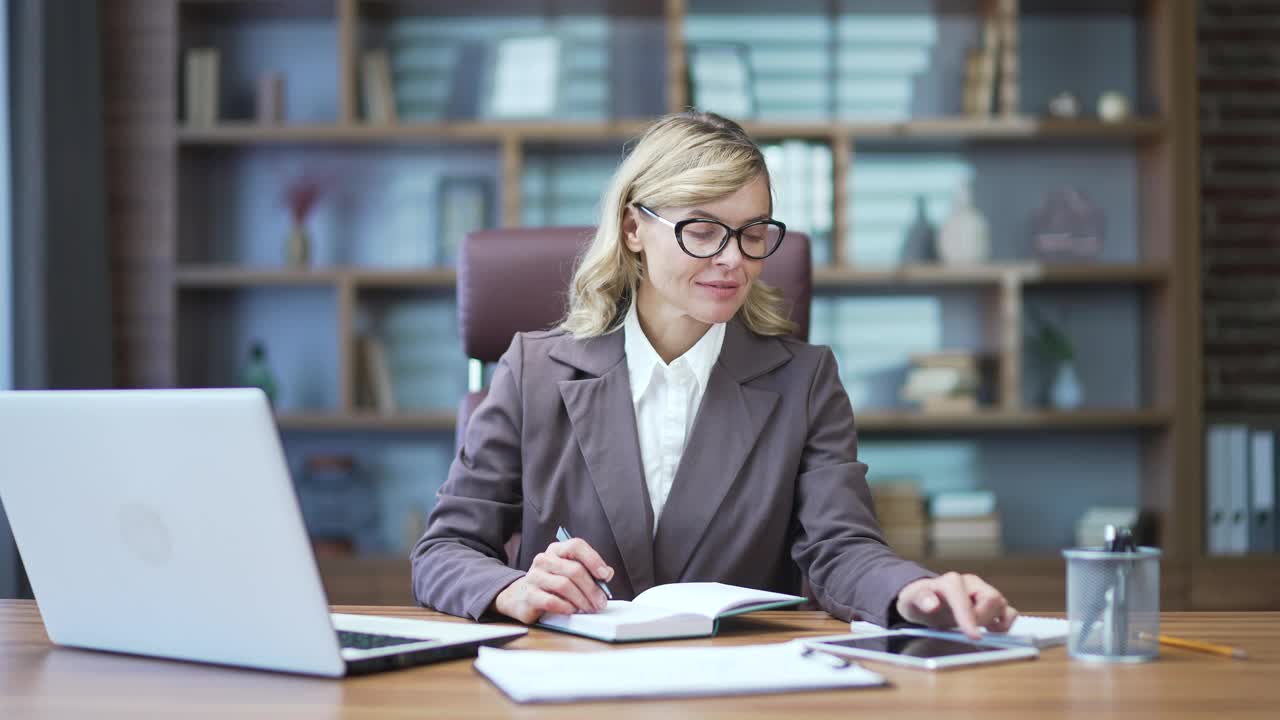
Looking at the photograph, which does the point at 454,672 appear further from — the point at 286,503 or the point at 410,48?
the point at 410,48

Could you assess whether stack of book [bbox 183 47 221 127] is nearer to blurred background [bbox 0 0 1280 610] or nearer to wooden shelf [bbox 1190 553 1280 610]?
blurred background [bbox 0 0 1280 610]

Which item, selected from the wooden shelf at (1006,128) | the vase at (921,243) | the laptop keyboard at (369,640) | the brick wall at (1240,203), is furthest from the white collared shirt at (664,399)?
the brick wall at (1240,203)

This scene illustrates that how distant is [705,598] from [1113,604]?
366mm

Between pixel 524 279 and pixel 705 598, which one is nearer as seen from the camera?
pixel 705 598

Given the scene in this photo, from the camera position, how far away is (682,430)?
1.70 meters

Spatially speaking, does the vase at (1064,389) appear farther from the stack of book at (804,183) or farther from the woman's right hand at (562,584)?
the woman's right hand at (562,584)

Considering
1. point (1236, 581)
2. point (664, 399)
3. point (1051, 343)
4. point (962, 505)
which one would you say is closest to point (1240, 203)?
point (1051, 343)

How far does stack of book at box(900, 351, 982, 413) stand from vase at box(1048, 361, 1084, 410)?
0.21 meters

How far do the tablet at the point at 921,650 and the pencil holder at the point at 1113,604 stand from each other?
0.05 m

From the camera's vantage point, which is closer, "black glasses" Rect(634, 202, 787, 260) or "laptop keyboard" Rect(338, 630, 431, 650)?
"laptop keyboard" Rect(338, 630, 431, 650)

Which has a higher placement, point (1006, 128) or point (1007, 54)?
point (1007, 54)

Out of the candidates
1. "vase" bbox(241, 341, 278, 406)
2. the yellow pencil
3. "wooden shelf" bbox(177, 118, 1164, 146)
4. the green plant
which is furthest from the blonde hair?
the green plant

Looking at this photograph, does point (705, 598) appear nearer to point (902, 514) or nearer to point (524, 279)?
point (524, 279)

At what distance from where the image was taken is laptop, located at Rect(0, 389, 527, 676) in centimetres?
93
